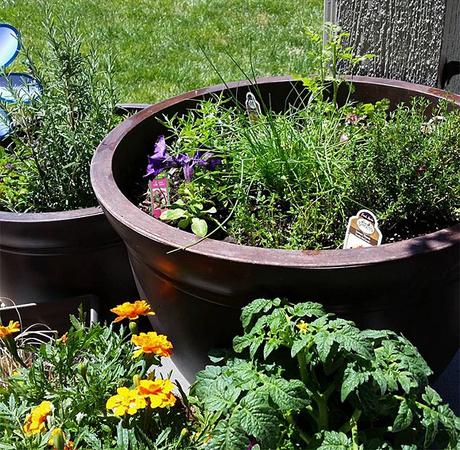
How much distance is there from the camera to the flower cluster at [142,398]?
1608 mm

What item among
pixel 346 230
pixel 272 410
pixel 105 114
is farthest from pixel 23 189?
pixel 272 410

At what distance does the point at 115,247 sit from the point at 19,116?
59cm

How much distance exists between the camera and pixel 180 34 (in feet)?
16.8

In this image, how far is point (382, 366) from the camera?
64.4 inches

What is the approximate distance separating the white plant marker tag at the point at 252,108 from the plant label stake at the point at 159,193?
0.35 meters

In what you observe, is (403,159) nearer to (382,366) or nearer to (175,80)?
Result: (382,366)

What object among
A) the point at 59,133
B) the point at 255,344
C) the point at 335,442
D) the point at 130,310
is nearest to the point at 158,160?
the point at 59,133

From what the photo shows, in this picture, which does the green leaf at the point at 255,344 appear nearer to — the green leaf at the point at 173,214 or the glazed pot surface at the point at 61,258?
the green leaf at the point at 173,214

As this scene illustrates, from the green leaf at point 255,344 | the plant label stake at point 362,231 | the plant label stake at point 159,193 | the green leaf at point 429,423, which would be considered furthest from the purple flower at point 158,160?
the green leaf at point 429,423

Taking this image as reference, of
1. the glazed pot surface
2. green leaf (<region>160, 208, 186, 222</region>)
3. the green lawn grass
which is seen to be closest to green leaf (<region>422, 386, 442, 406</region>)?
green leaf (<region>160, 208, 186, 222</region>)

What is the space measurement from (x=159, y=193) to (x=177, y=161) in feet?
0.51

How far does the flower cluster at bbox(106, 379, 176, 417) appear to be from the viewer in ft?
5.28

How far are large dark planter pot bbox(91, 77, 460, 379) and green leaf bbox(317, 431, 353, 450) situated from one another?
12.1 inches

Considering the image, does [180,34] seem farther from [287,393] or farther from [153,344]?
[287,393]
